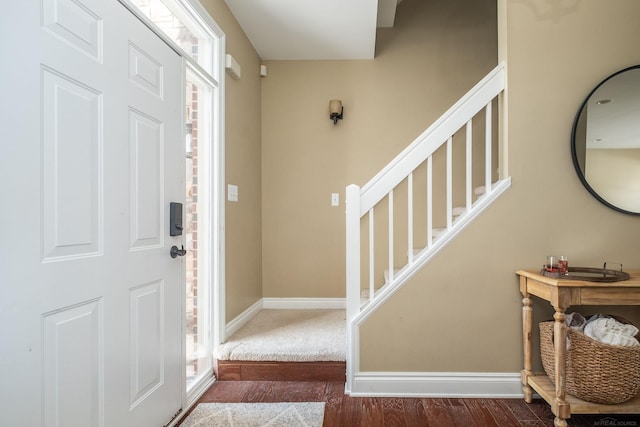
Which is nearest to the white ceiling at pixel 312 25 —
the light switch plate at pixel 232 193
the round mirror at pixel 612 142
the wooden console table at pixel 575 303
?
the light switch plate at pixel 232 193

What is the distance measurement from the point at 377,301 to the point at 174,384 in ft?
3.95

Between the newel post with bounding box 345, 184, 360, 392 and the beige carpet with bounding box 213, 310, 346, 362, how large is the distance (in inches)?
7.8

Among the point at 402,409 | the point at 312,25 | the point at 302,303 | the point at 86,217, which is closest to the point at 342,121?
the point at 312,25

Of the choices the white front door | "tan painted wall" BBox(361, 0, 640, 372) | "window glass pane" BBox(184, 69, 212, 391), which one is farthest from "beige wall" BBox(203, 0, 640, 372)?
the white front door

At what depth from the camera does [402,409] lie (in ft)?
6.86

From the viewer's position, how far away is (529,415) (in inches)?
79.1

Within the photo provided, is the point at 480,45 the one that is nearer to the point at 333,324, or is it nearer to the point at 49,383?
the point at 333,324

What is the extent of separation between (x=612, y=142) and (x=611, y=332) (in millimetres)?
1082

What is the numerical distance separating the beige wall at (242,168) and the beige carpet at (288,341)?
0.77ft

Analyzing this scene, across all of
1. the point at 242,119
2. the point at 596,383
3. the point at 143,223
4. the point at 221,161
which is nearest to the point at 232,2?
the point at 242,119

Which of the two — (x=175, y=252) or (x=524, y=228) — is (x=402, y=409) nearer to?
(x=524, y=228)

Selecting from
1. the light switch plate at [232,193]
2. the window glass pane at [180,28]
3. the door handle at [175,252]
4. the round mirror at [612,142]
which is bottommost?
the door handle at [175,252]

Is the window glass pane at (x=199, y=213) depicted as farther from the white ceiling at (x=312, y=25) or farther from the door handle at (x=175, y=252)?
the white ceiling at (x=312, y=25)

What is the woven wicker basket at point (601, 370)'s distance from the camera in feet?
5.86
